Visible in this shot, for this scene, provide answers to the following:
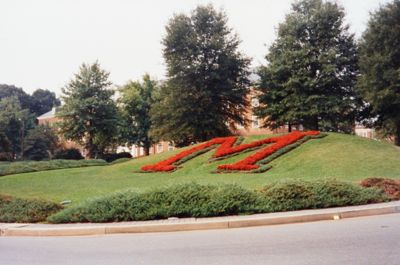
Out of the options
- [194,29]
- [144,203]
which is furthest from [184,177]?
[194,29]

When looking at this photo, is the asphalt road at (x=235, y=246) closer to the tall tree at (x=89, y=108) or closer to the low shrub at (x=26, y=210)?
the low shrub at (x=26, y=210)

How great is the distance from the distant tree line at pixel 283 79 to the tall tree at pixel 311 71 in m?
0.09

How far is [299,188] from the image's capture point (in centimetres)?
1125

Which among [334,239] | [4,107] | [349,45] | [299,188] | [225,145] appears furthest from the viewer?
[4,107]

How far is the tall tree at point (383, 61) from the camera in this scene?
31.8 m

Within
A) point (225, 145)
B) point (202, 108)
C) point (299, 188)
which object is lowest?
point (299, 188)

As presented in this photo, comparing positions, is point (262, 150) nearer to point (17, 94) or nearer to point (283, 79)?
point (283, 79)

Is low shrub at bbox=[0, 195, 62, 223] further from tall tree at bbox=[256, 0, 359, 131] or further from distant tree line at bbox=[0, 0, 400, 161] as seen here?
tall tree at bbox=[256, 0, 359, 131]

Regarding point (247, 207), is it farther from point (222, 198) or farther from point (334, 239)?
point (334, 239)

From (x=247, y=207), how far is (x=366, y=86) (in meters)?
26.1

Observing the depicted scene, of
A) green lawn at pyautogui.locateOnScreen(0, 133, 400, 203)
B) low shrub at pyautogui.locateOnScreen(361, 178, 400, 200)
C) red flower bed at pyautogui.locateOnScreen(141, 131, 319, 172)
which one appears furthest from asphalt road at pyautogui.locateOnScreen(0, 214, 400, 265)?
red flower bed at pyautogui.locateOnScreen(141, 131, 319, 172)

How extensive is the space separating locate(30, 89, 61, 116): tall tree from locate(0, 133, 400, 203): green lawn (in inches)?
3492

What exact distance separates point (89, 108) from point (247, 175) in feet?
102

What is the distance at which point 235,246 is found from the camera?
7.55m
